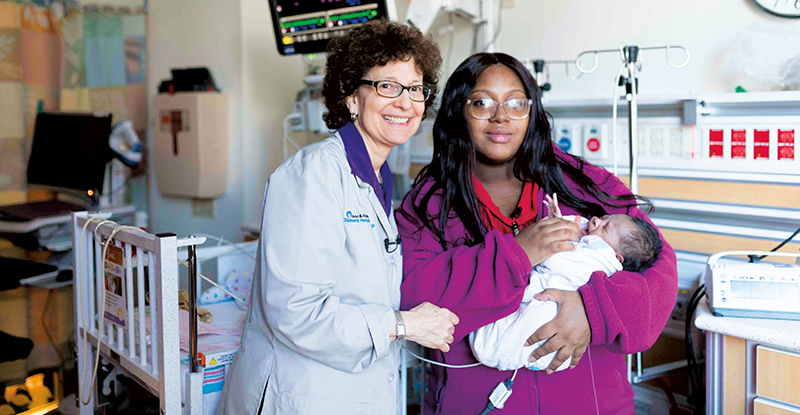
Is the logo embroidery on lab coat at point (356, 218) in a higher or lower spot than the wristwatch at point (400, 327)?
higher

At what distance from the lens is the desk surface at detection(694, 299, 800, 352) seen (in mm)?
1374

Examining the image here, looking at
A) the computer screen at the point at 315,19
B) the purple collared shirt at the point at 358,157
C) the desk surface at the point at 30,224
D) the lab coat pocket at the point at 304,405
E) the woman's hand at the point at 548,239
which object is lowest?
the lab coat pocket at the point at 304,405

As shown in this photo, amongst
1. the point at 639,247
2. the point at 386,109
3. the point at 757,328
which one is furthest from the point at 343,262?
the point at 757,328

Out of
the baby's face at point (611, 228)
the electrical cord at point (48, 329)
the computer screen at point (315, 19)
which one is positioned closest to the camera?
the baby's face at point (611, 228)

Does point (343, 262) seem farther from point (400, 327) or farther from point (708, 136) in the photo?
point (708, 136)

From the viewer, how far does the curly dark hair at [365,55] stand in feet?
4.33

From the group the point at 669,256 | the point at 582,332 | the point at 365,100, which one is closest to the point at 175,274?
the point at 365,100

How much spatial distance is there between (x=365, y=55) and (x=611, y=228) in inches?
28.4

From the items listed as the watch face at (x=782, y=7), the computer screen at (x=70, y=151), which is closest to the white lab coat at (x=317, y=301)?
the watch face at (x=782, y=7)

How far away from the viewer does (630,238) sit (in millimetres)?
1456

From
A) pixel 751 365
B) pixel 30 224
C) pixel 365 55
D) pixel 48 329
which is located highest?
pixel 365 55

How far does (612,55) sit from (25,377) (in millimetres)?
3093

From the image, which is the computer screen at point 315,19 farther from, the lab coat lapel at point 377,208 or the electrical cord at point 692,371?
the electrical cord at point 692,371

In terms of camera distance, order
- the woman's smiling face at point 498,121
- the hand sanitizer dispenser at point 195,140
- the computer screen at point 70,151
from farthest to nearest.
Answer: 1. the hand sanitizer dispenser at point 195,140
2. the computer screen at point 70,151
3. the woman's smiling face at point 498,121
